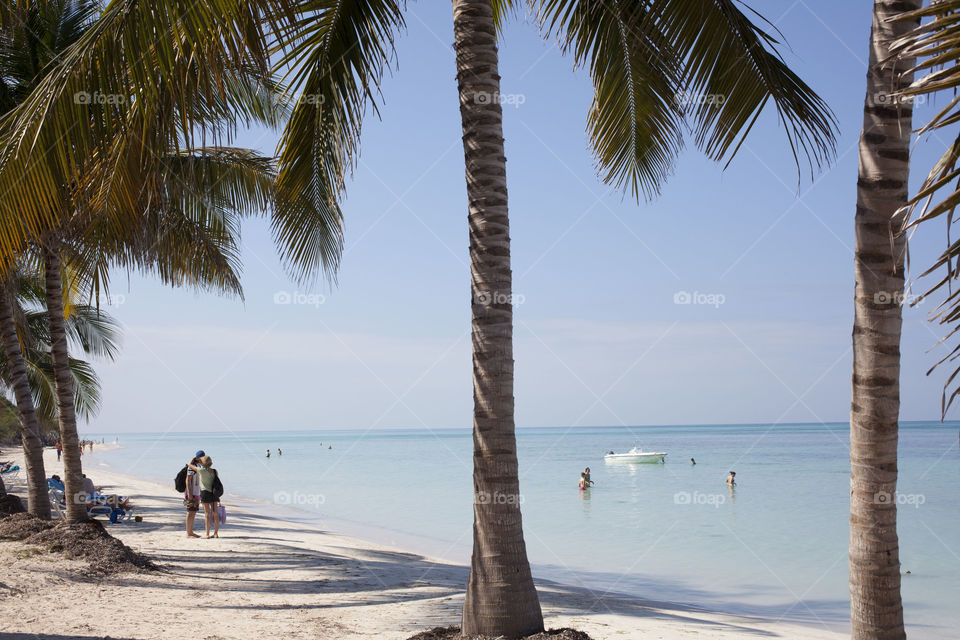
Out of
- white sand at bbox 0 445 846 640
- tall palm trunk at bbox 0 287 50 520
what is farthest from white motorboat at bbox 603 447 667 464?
tall palm trunk at bbox 0 287 50 520

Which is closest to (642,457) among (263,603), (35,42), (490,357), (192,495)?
(192,495)

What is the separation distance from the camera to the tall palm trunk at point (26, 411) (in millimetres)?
11672

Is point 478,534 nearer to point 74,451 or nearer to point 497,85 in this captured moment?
point 497,85

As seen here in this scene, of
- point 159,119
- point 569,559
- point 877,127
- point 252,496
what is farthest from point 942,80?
point 252,496

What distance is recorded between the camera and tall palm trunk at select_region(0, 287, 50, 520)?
11672 mm

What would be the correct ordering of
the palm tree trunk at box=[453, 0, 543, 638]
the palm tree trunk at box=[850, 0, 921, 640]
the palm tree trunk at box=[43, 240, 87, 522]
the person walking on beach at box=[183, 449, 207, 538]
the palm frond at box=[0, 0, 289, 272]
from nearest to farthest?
the palm tree trunk at box=[850, 0, 921, 640], the palm frond at box=[0, 0, 289, 272], the palm tree trunk at box=[453, 0, 543, 638], the palm tree trunk at box=[43, 240, 87, 522], the person walking on beach at box=[183, 449, 207, 538]

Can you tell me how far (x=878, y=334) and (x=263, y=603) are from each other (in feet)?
22.0

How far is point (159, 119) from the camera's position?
4.79 m

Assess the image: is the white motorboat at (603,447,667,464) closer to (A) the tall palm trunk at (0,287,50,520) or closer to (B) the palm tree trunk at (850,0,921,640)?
(A) the tall palm trunk at (0,287,50,520)

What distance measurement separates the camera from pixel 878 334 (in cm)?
339

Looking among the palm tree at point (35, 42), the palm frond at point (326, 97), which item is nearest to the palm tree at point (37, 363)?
the palm tree at point (35, 42)

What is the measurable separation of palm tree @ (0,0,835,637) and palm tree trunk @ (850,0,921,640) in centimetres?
186

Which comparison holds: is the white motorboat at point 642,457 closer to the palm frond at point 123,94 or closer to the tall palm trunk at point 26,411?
the tall palm trunk at point 26,411

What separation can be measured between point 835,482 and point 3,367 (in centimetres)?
3705
